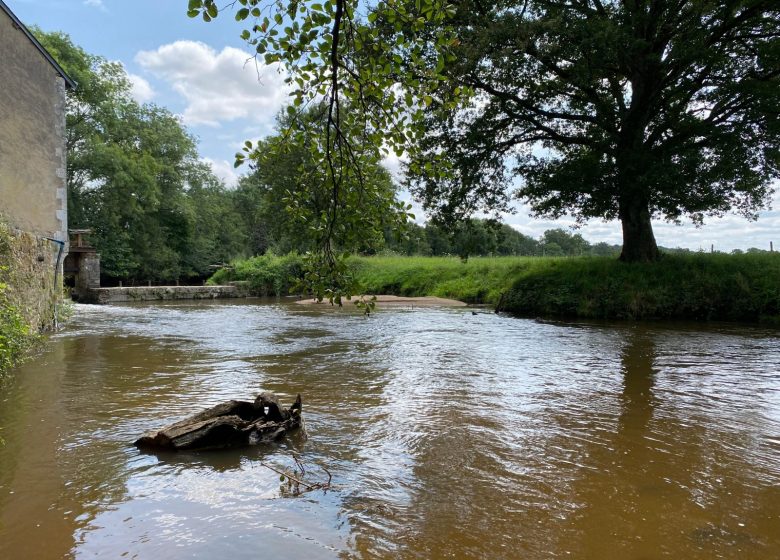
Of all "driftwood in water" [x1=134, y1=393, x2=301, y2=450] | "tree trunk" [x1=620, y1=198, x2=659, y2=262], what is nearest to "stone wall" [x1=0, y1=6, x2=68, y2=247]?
"driftwood in water" [x1=134, y1=393, x2=301, y2=450]

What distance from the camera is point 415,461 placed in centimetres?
432

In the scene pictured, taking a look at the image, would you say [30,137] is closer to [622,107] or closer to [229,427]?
[229,427]

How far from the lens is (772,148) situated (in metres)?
13.7

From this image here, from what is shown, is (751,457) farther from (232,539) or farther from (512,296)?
(512,296)

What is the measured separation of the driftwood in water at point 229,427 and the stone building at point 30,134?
8.28 m

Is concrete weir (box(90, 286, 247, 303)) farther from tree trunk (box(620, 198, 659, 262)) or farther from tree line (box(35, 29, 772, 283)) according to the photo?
tree trunk (box(620, 198, 659, 262))

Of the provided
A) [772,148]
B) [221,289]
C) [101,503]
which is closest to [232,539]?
[101,503]

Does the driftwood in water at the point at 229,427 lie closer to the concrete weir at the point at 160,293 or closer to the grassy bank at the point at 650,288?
the grassy bank at the point at 650,288

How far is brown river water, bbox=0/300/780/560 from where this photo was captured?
9.98ft

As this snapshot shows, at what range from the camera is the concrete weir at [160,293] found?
2683 cm

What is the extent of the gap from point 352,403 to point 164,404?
2.19 meters

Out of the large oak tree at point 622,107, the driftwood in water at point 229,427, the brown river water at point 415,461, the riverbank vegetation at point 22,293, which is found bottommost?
the brown river water at point 415,461

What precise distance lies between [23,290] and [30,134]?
4.79 meters

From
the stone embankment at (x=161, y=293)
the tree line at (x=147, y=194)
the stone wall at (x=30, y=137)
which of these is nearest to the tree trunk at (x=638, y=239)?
the tree line at (x=147, y=194)
